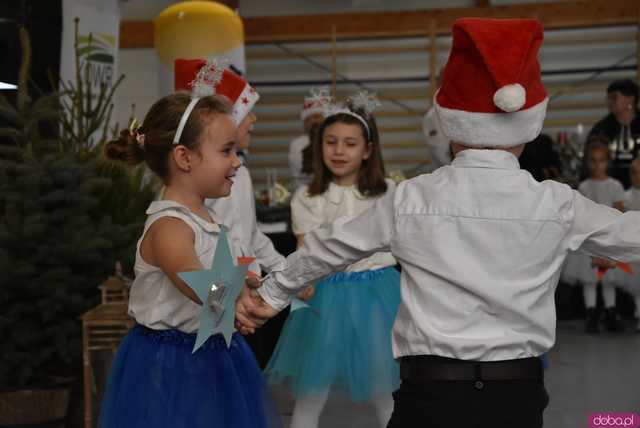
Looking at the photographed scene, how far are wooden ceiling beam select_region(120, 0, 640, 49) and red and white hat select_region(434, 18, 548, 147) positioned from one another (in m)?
8.37

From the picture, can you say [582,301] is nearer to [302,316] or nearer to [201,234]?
[302,316]

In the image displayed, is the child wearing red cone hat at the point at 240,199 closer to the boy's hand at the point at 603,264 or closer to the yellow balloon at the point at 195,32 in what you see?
the boy's hand at the point at 603,264

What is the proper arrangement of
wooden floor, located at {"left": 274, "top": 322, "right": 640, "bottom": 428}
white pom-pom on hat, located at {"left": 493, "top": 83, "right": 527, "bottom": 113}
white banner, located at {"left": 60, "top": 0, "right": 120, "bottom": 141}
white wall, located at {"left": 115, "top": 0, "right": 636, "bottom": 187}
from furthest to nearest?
white wall, located at {"left": 115, "top": 0, "right": 636, "bottom": 187} → white banner, located at {"left": 60, "top": 0, "right": 120, "bottom": 141} → wooden floor, located at {"left": 274, "top": 322, "right": 640, "bottom": 428} → white pom-pom on hat, located at {"left": 493, "top": 83, "right": 527, "bottom": 113}

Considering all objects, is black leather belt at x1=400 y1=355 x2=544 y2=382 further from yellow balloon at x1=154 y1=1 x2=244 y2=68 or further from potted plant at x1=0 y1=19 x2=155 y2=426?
yellow balloon at x1=154 y1=1 x2=244 y2=68

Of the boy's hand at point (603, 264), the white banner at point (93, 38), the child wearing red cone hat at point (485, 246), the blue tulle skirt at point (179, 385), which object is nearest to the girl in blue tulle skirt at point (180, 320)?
the blue tulle skirt at point (179, 385)

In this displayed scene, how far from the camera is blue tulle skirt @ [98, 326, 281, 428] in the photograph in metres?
2.23

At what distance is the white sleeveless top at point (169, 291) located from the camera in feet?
7.43

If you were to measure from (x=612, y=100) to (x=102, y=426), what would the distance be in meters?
5.06

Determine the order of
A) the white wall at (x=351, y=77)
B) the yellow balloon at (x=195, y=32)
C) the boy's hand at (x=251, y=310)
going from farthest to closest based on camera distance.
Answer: the white wall at (x=351, y=77) < the yellow balloon at (x=195, y=32) < the boy's hand at (x=251, y=310)

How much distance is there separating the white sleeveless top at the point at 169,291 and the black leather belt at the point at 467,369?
679mm

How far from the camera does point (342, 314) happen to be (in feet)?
10.4

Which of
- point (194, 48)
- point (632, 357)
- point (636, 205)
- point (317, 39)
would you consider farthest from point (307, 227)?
point (317, 39)

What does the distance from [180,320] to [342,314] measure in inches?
39.6

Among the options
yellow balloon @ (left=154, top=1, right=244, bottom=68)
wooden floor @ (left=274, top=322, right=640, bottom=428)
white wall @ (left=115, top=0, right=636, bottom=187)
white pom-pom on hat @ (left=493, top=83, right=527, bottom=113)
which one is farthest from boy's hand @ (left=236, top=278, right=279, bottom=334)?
white wall @ (left=115, top=0, right=636, bottom=187)
